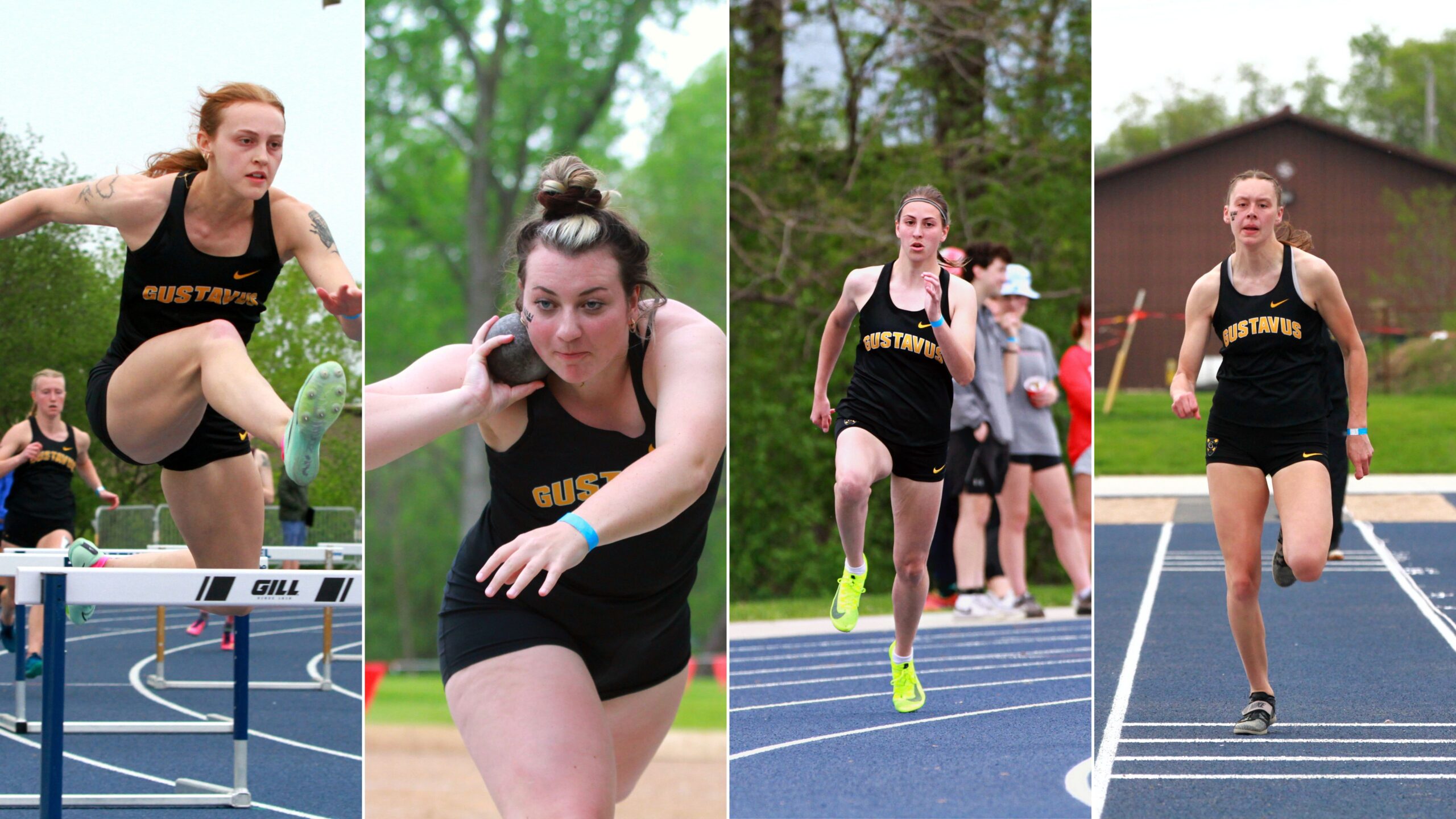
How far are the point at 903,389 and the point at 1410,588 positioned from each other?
11.6 ft

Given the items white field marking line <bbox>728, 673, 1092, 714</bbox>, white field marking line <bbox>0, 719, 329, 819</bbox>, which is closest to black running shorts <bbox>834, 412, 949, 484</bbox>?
white field marking line <bbox>728, 673, 1092, 714</bbox>

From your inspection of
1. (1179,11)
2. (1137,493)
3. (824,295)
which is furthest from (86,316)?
(1137,493)

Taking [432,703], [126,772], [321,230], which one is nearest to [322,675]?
[126,772]

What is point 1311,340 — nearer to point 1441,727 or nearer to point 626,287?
point 1441,727

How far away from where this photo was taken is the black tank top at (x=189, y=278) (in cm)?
371

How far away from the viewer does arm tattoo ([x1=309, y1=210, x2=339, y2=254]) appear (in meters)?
3.75

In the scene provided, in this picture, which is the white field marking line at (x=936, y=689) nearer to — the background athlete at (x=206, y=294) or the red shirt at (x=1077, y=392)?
the background athlete at (x=206, y=294)

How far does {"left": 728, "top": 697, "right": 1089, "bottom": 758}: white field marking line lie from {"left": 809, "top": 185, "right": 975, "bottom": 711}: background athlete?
0.09 meters

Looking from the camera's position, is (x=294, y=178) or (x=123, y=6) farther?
(x=123, y=6)

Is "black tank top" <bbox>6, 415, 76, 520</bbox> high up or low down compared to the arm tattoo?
down

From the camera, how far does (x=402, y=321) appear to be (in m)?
3.33

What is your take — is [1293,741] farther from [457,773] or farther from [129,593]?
[129,593]

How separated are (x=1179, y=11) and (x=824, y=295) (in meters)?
1.71

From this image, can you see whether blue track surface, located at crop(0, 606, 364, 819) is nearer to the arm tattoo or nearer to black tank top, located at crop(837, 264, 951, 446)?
the arm tattoo
